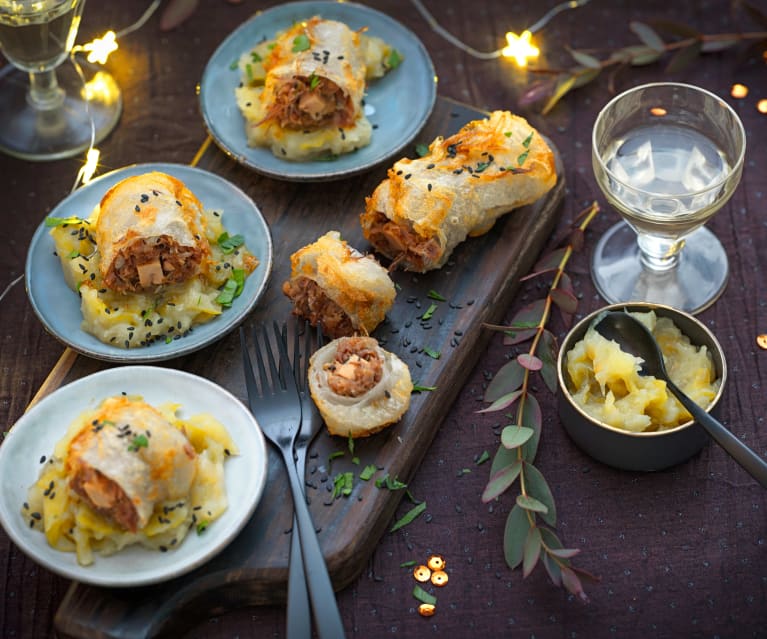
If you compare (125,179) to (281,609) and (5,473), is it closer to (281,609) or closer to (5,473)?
(5,473)

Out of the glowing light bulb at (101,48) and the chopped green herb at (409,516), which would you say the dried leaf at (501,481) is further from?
the glowing light bulb at (101,48)

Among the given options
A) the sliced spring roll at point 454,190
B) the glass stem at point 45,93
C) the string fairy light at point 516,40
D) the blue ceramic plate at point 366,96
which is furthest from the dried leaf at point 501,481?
the glass stem at point 45,93

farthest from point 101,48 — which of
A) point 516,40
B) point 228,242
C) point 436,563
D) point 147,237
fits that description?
point 436,563

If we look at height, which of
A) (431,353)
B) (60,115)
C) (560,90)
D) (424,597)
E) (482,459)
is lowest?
(424,597)

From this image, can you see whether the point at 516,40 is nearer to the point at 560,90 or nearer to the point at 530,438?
the point at 560,90

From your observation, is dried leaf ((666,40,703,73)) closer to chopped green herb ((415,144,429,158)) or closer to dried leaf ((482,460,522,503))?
chopped green herb ((415,144,429,158))

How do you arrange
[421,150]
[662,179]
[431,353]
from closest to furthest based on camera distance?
[431,353], [662,179], [421,150]
